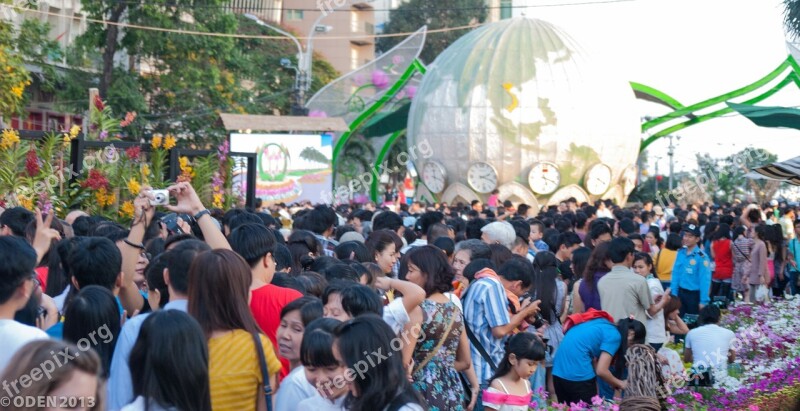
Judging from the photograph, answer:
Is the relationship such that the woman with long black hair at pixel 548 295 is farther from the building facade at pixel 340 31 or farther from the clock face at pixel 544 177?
the building facade at pixel 340 31

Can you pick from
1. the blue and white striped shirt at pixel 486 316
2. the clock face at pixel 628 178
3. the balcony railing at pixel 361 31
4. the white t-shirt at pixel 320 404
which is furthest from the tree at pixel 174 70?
the balcony railing at pixel 361 31

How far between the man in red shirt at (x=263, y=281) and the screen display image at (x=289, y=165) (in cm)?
2070

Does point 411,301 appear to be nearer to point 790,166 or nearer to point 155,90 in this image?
point 790,166

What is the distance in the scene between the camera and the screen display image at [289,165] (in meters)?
26.3

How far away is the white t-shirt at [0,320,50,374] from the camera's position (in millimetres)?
4016

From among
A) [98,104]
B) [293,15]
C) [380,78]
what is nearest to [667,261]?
[98,104]

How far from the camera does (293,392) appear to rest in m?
4.40

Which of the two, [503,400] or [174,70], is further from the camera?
[174,70]

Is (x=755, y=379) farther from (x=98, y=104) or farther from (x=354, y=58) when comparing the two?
(x=354, y=58)

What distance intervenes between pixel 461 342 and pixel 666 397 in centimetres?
205

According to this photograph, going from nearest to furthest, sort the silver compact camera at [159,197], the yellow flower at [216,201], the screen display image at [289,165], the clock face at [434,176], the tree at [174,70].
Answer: the silver compact camera at [159,197] → the yellow flower at [216,201] → the screen display image at [289,165] → the tree at [174,70] → the clock face at [434,176]

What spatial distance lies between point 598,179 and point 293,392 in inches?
1199

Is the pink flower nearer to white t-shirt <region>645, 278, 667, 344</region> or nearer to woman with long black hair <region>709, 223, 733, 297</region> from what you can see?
woman with long black hair <region>709, 223, 733, 297</region>

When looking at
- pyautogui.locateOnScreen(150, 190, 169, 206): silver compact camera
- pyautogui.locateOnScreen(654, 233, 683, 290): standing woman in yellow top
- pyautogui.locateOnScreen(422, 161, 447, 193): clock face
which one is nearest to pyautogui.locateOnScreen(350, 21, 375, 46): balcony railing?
pyautogui.locateOnScreen(422, 161, 447, 193): clock face
